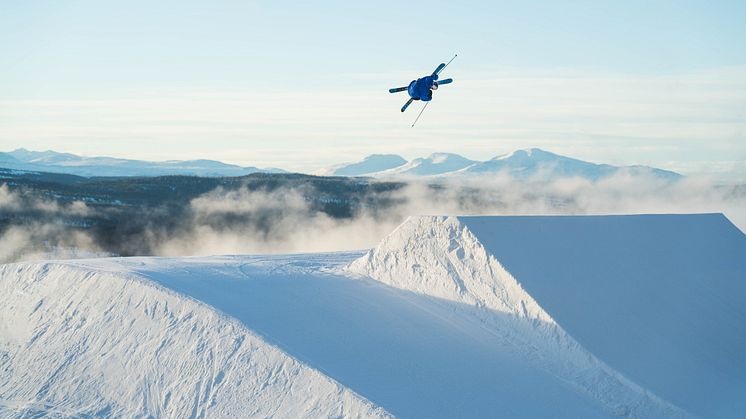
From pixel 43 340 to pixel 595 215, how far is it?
1325cm

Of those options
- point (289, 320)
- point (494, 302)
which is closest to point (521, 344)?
point (494, 302)

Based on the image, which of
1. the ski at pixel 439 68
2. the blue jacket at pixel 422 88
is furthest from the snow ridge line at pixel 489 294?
the ski at pixel 439 68

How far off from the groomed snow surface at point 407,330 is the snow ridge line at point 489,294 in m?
0.04

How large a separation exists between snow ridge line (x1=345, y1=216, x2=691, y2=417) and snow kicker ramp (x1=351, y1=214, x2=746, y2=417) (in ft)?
0.09

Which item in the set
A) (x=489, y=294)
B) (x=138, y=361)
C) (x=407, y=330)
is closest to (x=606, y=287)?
(x=489, y=294)

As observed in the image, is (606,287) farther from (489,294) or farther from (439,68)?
(439,68)

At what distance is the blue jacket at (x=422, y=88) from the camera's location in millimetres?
16250

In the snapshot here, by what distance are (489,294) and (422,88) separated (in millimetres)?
4442

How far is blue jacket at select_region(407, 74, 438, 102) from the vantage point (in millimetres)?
16250

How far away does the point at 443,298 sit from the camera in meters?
17.4

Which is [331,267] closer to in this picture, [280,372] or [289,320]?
[289,320]

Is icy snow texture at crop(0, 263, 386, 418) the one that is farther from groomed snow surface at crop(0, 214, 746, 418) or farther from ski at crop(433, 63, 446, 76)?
ski at crop(433, 63, 446, 76)

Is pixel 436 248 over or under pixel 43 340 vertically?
over

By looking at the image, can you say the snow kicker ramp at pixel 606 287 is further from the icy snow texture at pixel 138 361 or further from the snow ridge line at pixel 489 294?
the icy snow texture at pixel 138 361
